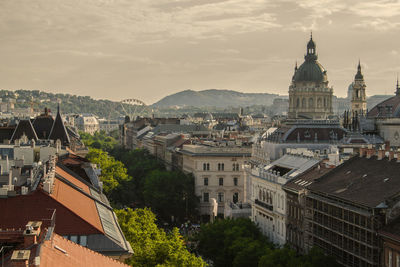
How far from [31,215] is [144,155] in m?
152

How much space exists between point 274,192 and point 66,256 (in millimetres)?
55412

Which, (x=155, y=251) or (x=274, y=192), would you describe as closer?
(x=155, y=251)

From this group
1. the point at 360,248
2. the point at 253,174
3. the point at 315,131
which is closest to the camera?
the point at 360,248

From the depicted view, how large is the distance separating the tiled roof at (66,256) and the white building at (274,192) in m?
46.8

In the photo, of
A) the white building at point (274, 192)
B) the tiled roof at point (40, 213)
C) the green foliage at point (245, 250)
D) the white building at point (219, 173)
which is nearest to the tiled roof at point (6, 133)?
the white building at point (219, 173)

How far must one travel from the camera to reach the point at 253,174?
92312 mm

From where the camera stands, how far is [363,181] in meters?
60.8

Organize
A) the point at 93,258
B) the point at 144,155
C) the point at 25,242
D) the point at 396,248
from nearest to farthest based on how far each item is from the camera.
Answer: the point at 25,242 → the point at 93,258 → the point at 396,248 → the point at 144,155

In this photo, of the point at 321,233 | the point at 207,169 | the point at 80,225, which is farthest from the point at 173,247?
the point at 207,169

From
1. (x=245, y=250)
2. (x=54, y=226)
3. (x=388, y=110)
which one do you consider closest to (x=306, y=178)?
(x=245, y=250)

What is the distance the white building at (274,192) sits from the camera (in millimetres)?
77562

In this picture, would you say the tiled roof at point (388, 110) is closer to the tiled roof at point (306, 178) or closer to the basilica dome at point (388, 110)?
the basilica dome at point (388, 110)

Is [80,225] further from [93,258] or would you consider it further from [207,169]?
[207,169]

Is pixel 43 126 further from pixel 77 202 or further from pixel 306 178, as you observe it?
pixel 77 202
